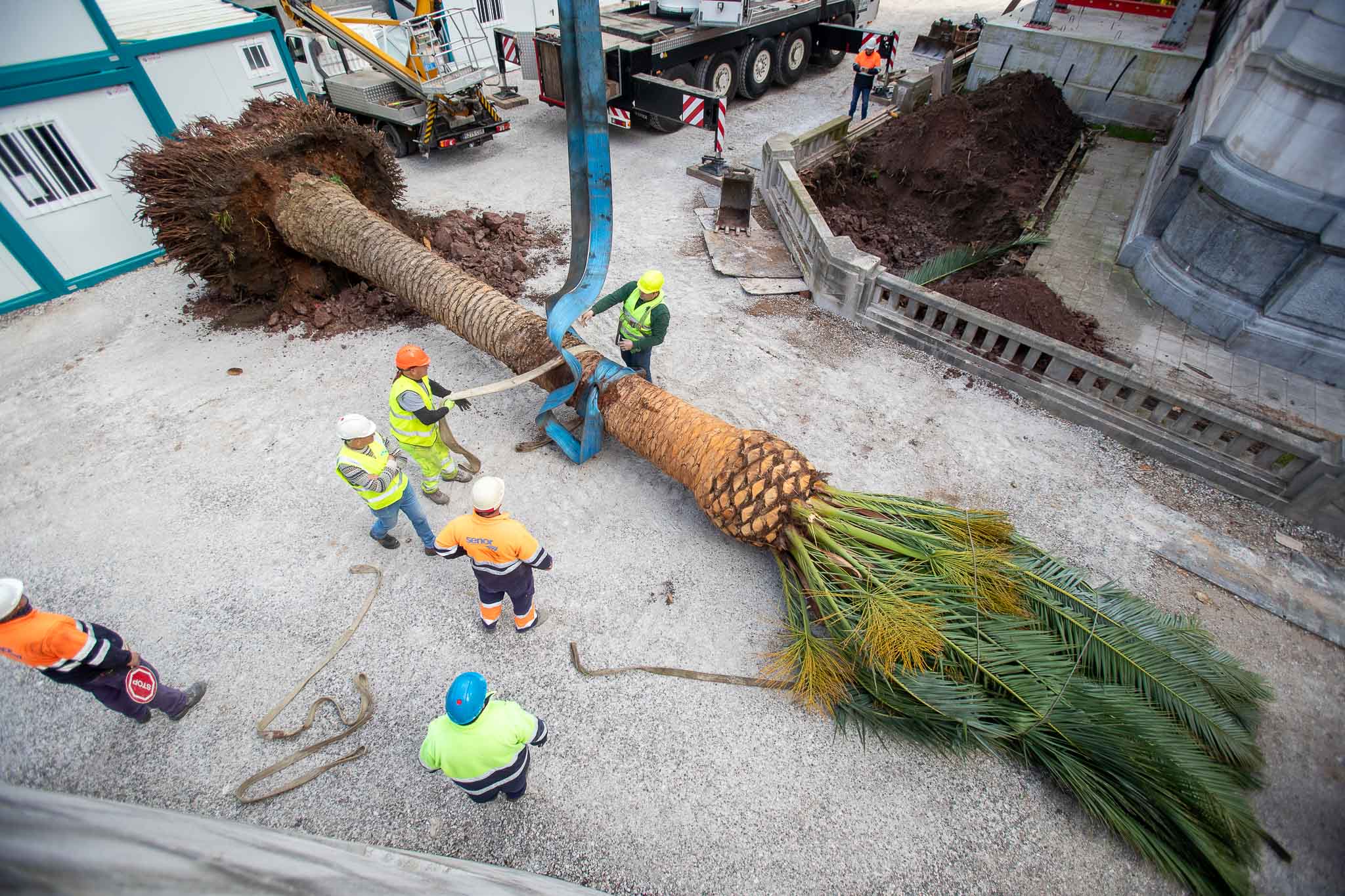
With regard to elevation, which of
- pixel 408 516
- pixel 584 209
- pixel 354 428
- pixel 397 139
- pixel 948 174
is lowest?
pixel 397 139

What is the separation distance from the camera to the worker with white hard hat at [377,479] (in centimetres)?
400

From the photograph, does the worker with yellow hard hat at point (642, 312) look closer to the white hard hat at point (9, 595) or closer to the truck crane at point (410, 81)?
the white hard hat at point (9, 595)

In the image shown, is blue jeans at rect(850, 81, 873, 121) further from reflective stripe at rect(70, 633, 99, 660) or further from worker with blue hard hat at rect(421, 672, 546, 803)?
reflective stripe at rect(70, 633, 99, 660)

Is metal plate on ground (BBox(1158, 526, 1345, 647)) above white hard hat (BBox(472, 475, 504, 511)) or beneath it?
beneath

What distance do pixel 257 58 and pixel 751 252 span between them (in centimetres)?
830

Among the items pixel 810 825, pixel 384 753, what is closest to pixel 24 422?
pixel 384 753

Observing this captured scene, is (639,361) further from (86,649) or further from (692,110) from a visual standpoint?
(692,110)

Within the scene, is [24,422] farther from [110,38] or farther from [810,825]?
[810,825]

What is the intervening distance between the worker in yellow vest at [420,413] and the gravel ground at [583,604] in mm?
636

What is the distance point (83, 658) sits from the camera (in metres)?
3.20

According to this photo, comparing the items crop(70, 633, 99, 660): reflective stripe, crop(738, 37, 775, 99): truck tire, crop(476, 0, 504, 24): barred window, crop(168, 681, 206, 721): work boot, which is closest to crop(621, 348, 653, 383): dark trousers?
crop(168, 681, 206, 721): work boot

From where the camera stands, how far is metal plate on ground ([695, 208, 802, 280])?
318 inches

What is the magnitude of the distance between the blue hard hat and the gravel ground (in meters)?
1.19

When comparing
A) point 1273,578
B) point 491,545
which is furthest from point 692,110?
point 1273,578
